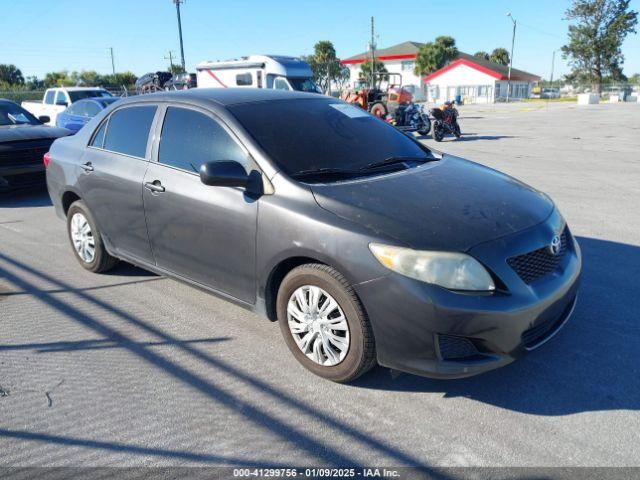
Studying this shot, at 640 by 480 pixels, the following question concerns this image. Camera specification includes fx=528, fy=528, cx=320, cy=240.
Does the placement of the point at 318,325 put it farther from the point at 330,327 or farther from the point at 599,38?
the point at 599,38

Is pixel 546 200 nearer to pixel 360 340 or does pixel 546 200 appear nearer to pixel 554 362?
pixel 554 362

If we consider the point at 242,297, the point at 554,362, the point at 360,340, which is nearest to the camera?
the point at 360,340

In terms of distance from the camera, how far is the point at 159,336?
381cm

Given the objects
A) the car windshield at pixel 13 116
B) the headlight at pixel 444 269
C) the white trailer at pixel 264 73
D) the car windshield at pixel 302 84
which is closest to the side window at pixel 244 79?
the white trailer at pixel 264 73

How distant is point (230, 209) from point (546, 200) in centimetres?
214

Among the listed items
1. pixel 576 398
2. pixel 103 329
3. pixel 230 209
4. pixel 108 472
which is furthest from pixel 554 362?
pixel 103 329

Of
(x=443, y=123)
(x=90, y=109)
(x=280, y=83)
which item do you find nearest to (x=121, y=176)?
(x=90, y=109)

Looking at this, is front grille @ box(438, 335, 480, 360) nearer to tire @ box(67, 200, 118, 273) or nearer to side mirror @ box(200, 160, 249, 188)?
side mirror @ box(200, 160, 249, 188)

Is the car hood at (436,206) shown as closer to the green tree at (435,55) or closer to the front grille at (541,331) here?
the front grille at (541,331)

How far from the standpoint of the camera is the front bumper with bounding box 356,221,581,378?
8.73 feet

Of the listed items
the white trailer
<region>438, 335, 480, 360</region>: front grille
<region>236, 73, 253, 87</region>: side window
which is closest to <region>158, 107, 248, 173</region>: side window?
<region>438, 335, 480, 360</region>: front grille

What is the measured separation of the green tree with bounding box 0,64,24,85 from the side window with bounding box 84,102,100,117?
7737cm

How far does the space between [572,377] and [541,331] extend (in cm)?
41

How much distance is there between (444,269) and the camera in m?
2.70
